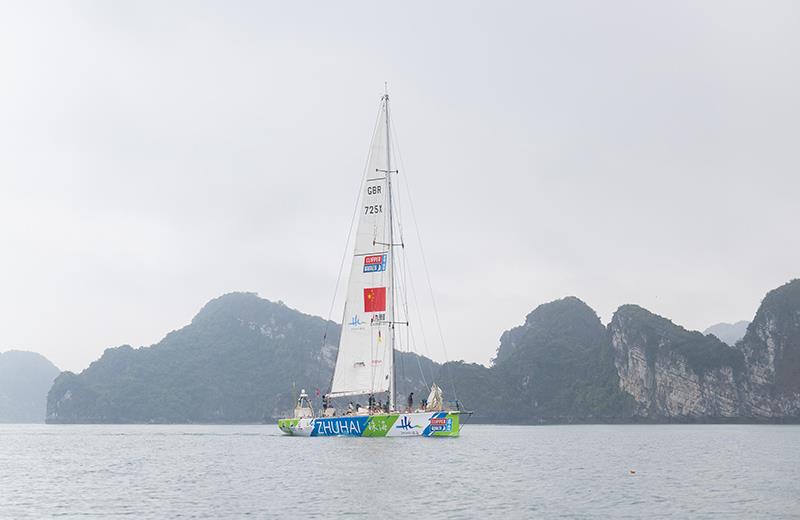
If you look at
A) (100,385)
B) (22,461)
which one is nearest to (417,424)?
(22,461)

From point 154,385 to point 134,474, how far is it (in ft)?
563

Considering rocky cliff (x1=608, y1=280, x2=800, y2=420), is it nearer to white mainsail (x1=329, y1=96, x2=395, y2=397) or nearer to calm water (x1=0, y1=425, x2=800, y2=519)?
calm water (x1=0, y1=425, x2=800, y2=519)

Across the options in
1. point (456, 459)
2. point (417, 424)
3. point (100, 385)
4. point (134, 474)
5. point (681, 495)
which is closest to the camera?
point (681, 495)

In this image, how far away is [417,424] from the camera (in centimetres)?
4591

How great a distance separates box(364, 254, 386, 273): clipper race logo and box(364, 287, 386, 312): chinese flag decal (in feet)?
3.50

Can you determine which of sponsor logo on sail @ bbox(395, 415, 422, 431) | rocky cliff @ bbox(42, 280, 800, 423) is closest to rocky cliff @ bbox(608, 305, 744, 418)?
rocky cliff @ bbox(42, 280, 800, 423)

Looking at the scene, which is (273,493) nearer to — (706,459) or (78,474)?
(78,474)

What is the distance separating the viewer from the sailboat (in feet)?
151

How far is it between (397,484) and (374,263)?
21.3m

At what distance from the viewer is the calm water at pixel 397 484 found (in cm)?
2223

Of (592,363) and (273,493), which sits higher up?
(592,363)

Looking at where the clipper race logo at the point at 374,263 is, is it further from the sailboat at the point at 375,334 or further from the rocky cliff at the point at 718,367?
the rocky cliff at the point at 718,367

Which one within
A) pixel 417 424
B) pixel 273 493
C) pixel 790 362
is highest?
pixel 790 362

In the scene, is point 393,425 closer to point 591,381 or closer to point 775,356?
point 775,356
